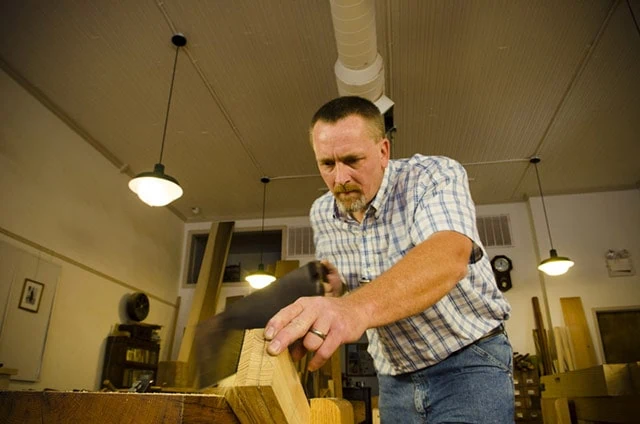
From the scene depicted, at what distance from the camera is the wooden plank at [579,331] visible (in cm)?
654

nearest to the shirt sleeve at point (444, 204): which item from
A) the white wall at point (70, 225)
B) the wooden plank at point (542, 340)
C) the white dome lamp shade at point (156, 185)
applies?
the white dome lamp shade at point (156, 185)

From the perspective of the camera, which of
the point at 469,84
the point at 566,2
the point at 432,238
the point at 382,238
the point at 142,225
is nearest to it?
the point at 432,238

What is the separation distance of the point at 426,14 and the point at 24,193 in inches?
184

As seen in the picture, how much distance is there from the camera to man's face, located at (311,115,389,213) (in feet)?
4.38

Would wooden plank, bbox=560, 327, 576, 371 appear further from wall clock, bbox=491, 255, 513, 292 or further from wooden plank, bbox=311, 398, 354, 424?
wooden plank, bbox=311, 398, 354, 424

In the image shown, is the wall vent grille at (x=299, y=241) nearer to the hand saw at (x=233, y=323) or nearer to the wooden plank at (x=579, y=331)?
the wooden plank at (x=579, y=331)

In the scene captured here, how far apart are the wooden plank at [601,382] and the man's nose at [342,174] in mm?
2082

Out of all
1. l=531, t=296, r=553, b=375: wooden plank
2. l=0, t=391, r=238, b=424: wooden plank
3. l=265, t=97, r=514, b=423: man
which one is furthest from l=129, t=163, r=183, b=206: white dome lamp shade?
l=531, t=296, r=553, b=375: wooden plank

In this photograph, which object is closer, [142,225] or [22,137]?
[22,137]

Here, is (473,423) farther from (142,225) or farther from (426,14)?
(142,225)

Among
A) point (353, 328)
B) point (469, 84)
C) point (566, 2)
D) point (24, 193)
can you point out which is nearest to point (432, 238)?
point (353, 328)

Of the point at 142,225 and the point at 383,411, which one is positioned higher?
the point at 142,225

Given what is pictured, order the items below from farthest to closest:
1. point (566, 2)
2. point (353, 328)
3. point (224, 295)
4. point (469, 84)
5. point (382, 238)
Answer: point (224, 295) < point (469, 84) < point (566, 2) < point (382, 238) < point (353, 328)

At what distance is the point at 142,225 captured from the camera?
712 cm
